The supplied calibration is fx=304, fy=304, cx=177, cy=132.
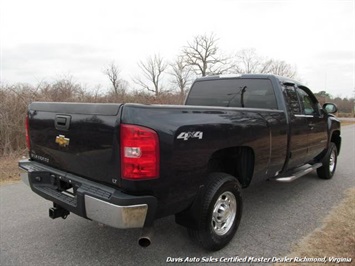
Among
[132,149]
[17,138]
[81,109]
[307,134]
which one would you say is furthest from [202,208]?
[17,138]

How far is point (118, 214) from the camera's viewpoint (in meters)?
2.46

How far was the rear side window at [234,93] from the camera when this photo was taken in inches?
181

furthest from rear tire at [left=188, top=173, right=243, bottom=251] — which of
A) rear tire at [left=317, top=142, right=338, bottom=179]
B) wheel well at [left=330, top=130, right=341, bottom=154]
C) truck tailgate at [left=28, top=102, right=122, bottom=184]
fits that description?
wheel well at [left=330, top=130, right=341, bottom=154]

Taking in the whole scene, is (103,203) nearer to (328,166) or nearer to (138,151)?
(138,151)

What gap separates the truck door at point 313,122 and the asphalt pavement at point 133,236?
0.91 metres

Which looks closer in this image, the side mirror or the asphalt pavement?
the asphalt pavement

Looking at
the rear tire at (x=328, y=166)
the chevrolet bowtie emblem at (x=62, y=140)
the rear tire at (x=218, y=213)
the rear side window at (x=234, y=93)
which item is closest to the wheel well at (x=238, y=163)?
the rear tire at (x=218, y=213)

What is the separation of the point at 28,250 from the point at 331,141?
606cm

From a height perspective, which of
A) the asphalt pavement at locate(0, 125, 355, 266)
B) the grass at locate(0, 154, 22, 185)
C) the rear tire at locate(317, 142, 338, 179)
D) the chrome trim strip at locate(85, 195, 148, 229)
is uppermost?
the chrome trim strip at locate(85, 195, 148, 229)

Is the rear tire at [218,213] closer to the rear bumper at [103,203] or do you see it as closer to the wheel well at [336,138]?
the rear bumper at [103,203]

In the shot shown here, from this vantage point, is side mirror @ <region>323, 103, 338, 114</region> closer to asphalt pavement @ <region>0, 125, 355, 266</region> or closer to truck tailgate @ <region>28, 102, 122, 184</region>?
asphalt pavement @ <region>0, 125, 355, 266</region>

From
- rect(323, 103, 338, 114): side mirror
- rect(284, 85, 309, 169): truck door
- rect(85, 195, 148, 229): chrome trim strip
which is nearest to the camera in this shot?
rect(85, 195, 148, 229): chrome trim strip

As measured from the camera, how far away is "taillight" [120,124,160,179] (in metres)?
2.47

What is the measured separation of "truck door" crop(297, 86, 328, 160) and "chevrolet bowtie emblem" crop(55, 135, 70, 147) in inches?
148
